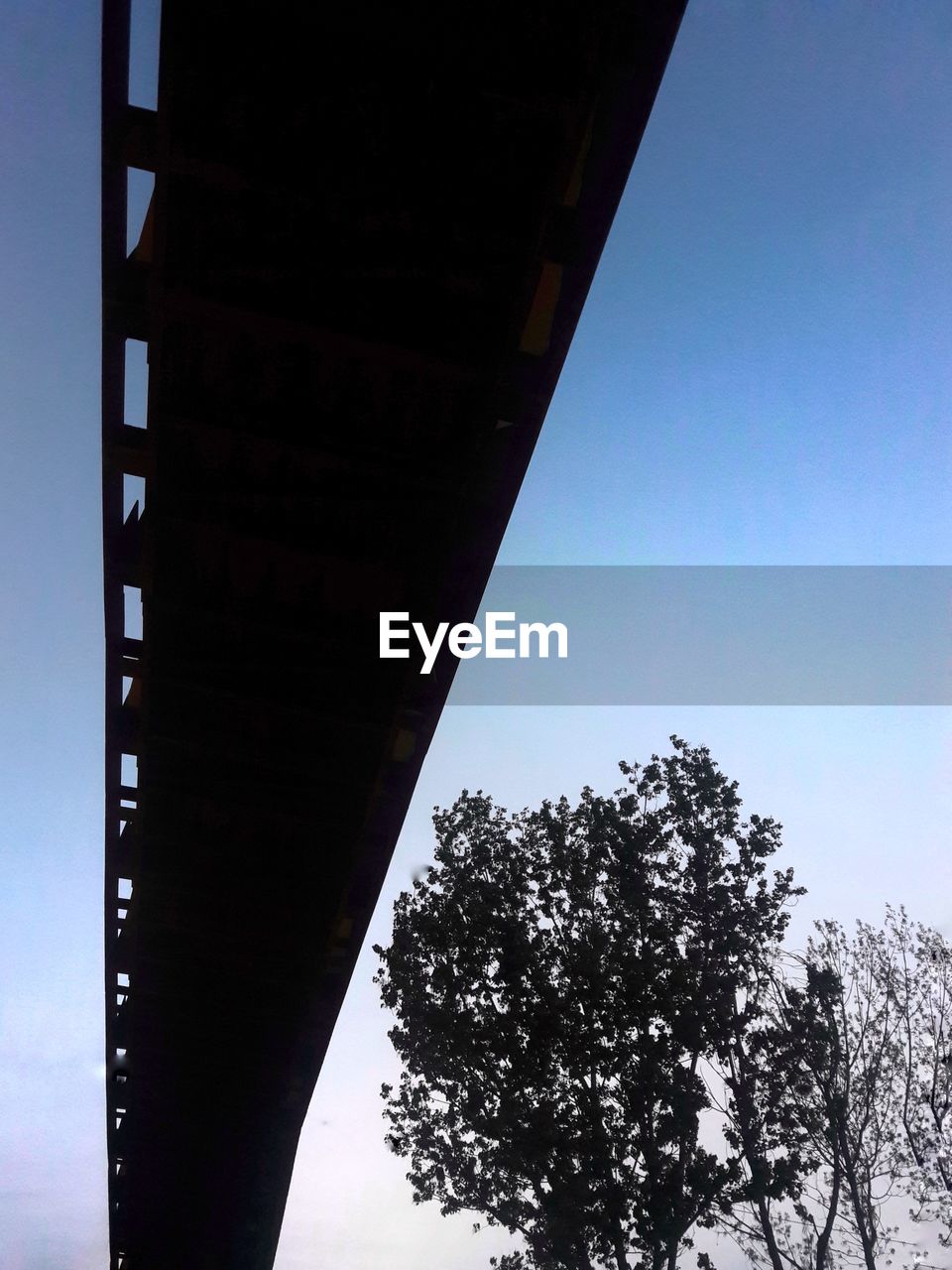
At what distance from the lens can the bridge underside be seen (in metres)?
7.34

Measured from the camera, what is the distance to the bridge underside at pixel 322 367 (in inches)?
289

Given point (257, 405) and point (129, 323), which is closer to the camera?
point (129, 323)

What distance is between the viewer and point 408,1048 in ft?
82.4

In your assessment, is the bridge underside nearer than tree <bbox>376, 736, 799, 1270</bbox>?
Yes

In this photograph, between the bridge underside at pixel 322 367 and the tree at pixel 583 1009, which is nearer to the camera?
the bridge underside at pixel 322 367

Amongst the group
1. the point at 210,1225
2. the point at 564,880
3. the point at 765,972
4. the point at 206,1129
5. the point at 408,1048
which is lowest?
the point at 210,1225

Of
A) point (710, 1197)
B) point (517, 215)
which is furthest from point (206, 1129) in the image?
point (517, 215)

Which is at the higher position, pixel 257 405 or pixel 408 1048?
pixel 257 405

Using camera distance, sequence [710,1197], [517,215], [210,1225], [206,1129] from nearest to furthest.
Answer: [517,215], [710,1197], [206,1129], [210,1225]

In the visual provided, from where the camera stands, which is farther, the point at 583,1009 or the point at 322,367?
the point at 583,1009

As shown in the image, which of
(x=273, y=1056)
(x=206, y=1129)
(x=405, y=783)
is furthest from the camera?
(x=206, y=1129)

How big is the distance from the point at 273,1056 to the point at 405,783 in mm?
10690

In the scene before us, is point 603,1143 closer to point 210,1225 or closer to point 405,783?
point 210,1225

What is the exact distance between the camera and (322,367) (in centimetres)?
923
